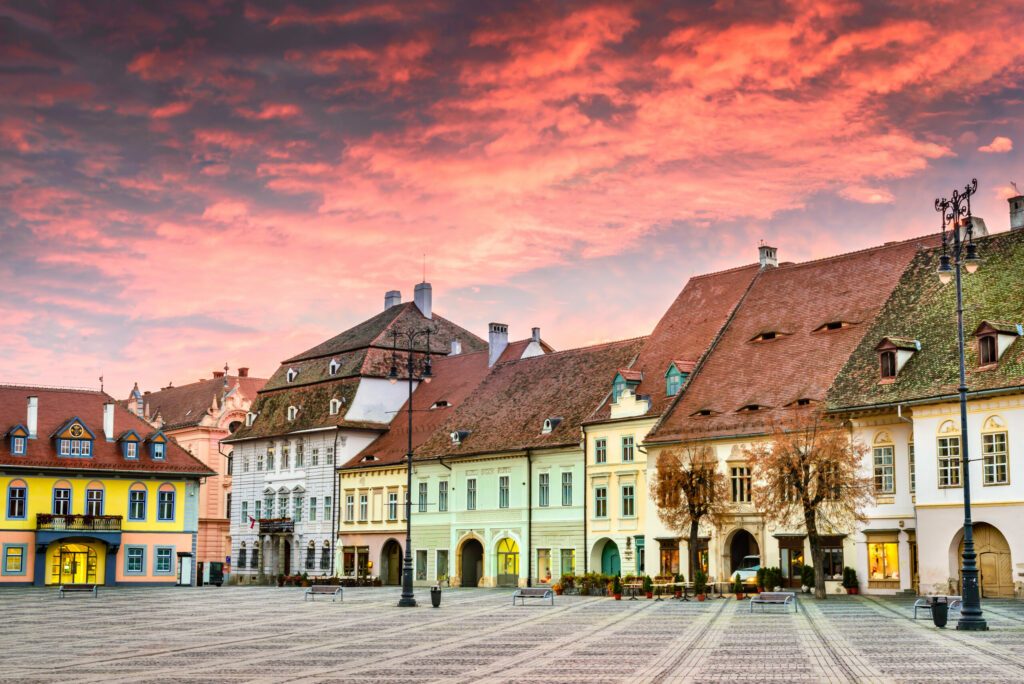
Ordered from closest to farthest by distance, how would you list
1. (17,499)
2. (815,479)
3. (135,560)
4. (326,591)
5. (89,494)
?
1. (815,479)
2. (326,591)
3. (17,499)
4. (89,494)
5. (135,560)

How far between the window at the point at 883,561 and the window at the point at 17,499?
47894 millimetres

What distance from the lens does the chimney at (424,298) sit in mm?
95000

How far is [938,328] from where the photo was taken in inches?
2072

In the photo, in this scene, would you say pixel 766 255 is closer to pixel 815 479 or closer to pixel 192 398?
pixel 815 479

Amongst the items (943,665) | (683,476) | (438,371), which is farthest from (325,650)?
(438,371)

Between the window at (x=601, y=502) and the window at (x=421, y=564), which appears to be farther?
the window at (x=421, y=564)

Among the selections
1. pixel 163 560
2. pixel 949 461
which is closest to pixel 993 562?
pixel 949 461

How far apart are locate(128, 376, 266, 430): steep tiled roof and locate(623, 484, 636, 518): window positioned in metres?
54.7

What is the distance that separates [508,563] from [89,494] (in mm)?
25639

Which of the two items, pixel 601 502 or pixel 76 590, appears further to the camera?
pixel 601 502

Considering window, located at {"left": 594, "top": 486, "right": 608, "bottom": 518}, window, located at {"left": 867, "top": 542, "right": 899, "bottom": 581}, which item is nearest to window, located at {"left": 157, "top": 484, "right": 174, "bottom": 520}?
window, located at {"left": 594, "top": 486, "right": 608, "bottom": 518}

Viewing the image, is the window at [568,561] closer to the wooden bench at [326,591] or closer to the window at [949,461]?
the wooden bench at [326,591]

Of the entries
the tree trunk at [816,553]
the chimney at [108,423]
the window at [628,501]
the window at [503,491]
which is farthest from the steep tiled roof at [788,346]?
the chimney at [108,423]

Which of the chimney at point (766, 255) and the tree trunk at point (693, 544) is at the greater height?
the chimney at point (766, 255)
